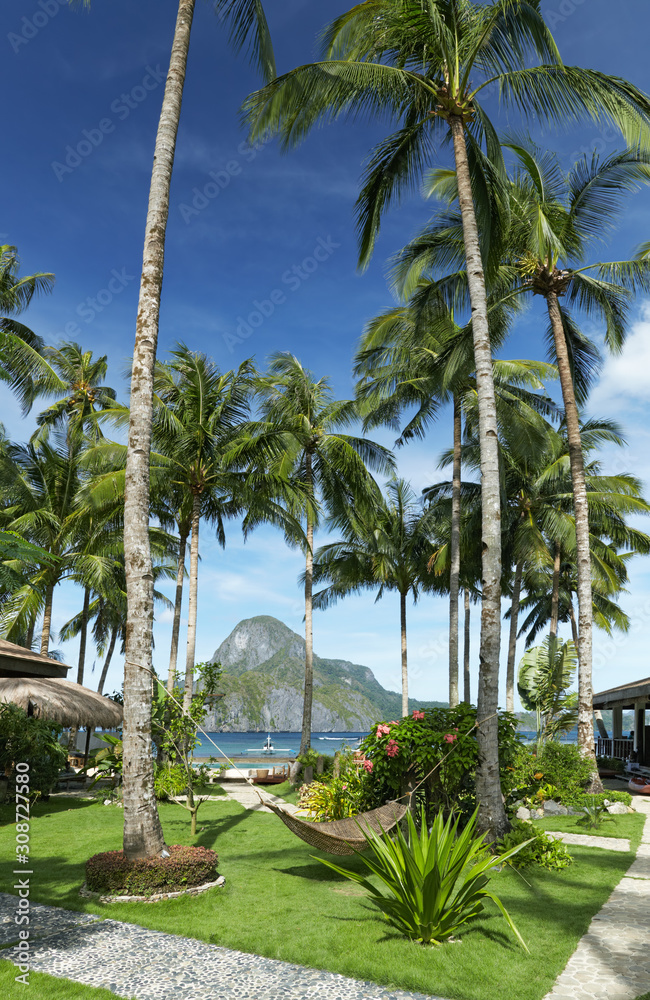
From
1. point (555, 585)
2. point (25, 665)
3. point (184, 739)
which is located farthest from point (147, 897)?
point (555, 585)

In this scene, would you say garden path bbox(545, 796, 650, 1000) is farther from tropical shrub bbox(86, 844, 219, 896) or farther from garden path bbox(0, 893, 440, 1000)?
tropical shrub bbox(86, 844, 219, 896)

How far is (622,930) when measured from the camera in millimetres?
4691

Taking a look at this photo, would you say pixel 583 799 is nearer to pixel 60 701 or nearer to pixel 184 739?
pixel 184 739

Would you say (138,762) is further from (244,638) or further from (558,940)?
(244,638)

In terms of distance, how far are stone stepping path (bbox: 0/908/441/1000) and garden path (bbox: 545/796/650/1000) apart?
95 centimetres

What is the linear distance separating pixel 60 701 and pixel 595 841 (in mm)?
9973

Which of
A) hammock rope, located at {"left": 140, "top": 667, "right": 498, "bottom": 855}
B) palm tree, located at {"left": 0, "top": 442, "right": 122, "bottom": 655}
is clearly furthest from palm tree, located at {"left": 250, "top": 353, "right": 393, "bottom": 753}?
hammock rope, located at {"left": 140, "top": 667, "right": 498, "bottom": 855}

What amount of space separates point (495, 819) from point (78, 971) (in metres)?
4.21

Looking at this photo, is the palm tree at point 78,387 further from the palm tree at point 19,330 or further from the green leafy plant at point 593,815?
the green leafy plant at point 593,815

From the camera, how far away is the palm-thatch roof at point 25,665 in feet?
25.1

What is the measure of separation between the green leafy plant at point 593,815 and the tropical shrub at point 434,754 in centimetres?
299

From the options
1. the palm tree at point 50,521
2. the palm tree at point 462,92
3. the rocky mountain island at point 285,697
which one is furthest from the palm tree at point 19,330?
the rocky mountain island at point 285,697

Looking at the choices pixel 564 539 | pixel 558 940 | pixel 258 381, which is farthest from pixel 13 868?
pixel 564 539

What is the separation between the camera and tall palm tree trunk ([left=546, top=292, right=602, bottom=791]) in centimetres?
1109
